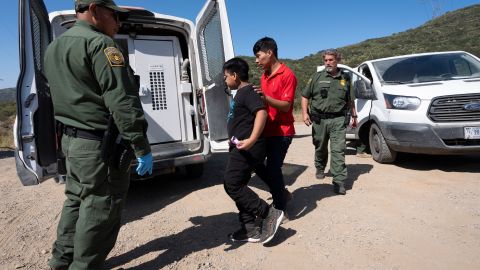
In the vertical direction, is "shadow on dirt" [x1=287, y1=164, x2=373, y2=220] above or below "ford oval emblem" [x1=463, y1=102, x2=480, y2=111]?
below

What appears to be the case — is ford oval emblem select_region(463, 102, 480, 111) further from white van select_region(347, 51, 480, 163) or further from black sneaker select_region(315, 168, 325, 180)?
black sneaker select_region(315, 168, 325, 180)

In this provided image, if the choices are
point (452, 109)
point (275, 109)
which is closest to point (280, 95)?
point (275, 109)

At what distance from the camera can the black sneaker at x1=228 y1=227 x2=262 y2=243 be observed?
324 centimetres

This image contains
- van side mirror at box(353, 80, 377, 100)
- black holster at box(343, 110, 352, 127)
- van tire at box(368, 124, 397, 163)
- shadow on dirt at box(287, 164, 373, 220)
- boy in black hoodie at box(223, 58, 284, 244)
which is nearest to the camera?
boy in black hoodie at box(223, 58, 284, 244)

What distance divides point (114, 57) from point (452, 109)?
452cm

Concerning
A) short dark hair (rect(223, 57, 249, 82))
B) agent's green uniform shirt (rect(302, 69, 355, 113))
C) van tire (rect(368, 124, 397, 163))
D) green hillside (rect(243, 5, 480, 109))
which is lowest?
van tire (rect(368, 124, 397, 163))

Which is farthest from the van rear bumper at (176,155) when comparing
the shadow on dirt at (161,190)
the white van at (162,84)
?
the shadow on dirt at (161,190)

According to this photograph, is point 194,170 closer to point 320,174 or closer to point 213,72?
point 213,72

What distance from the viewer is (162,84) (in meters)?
5.34

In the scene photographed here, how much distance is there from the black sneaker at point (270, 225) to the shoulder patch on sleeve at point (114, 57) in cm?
178

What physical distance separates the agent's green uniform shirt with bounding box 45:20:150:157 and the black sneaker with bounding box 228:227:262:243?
4.31ft

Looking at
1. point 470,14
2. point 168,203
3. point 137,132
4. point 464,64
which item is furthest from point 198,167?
point 470,14

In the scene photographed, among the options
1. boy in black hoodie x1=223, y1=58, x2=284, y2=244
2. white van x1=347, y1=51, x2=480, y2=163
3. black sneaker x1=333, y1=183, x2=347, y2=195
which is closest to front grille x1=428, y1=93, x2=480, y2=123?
white van x1=347, y1=51, x2=480, y2=163

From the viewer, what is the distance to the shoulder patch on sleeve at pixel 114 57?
2.31 metres
